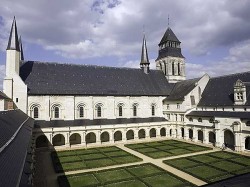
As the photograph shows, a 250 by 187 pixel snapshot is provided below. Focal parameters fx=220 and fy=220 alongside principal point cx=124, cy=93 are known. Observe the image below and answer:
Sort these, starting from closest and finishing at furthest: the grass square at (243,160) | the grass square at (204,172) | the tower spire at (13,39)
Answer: the grass square at (204,172)
the grass square at (243,160)
the tower spire at (13,39)

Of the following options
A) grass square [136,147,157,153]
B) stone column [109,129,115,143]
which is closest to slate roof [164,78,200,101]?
grass square [136,147,157,153]

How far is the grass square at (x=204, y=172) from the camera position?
70.7ft

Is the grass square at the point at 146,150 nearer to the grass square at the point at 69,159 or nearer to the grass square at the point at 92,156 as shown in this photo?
the grass square at the point at 92,156

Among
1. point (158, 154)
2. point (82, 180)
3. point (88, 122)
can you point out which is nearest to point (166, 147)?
point (158, 154)

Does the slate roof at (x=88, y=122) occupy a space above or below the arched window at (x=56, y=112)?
below

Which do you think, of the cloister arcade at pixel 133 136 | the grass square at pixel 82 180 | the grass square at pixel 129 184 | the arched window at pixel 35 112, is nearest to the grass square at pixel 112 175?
the grass square at pixel 82 180

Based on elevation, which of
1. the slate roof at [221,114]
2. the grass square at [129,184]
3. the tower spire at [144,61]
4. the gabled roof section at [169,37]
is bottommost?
the grass square at [129,184]

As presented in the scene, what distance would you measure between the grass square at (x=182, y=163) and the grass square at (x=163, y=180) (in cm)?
352

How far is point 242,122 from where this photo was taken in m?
31.9

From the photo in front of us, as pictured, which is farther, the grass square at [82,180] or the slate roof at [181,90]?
the slate roof at [181,90]

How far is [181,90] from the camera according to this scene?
4625 centimetres

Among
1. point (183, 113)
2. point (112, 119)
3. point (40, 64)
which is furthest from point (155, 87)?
point (40, 64)

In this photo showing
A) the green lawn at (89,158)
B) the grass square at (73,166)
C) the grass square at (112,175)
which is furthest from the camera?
the green lawn at (89,158)

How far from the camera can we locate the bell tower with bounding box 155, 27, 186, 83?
176 ft
